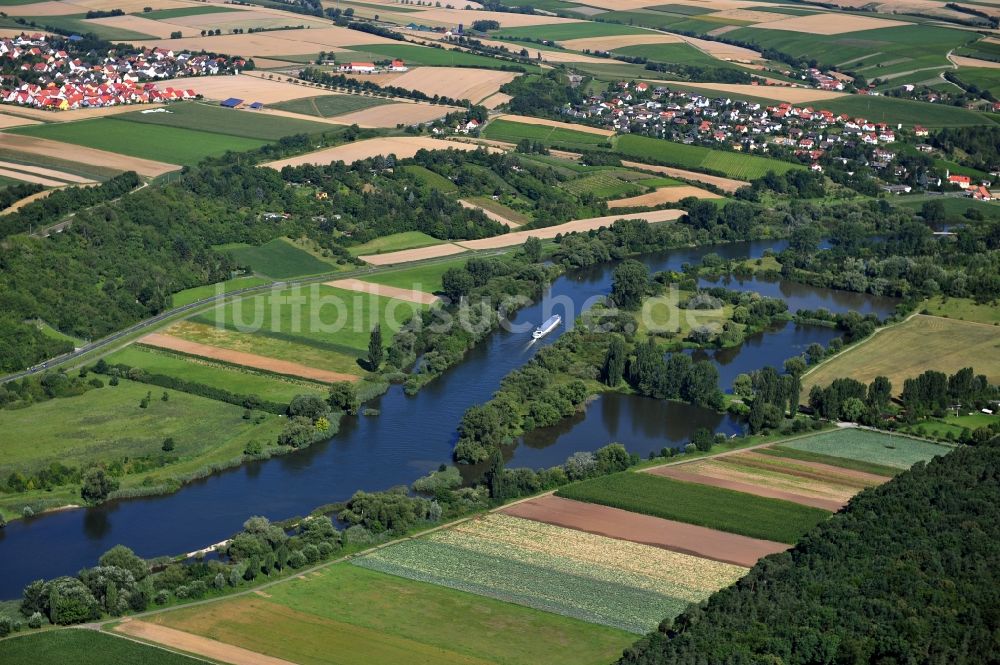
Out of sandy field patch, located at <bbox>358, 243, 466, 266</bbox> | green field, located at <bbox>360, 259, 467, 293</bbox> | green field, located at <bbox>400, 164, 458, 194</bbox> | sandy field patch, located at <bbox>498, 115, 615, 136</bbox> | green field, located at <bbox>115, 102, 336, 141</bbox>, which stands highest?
sandy field patch, located at <bbox>498, 115, 615, 136</bbox>

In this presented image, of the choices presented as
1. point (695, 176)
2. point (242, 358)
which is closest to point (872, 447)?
point (242, 358)

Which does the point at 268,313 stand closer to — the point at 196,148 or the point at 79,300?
the point at 79,300

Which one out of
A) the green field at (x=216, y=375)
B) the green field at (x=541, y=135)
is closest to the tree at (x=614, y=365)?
the green field at (x=216, y=375)

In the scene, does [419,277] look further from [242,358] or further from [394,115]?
[394,115]

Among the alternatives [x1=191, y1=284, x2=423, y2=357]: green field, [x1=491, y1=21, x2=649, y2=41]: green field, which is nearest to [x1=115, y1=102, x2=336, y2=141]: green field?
[x1=191, y1=284, x2=423, y2=357]: green field

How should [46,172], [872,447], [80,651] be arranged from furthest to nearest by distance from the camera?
[46,172]
[872,447]
[80,651]

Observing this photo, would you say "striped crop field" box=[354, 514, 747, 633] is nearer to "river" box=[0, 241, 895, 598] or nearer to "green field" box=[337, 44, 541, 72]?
"river" box=[0, 241, 895, 598]
